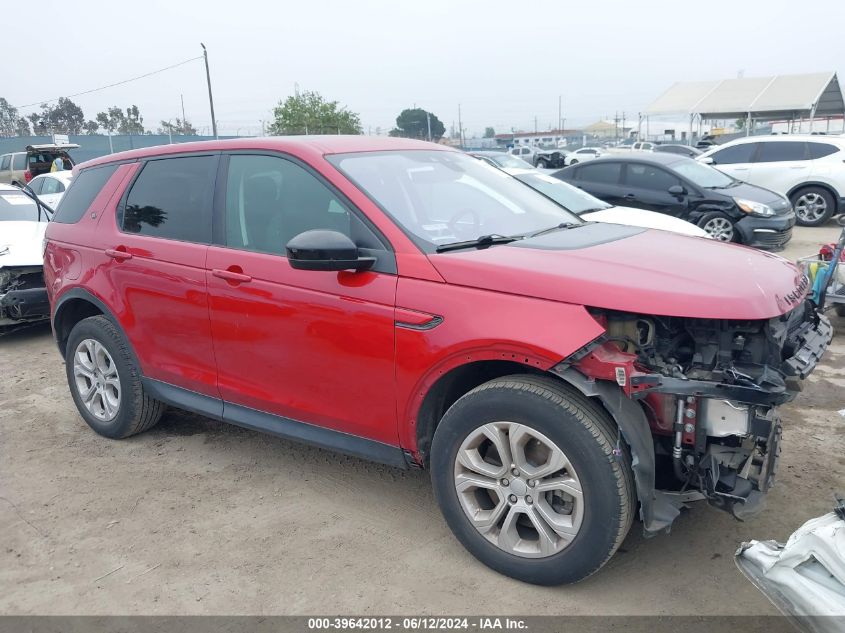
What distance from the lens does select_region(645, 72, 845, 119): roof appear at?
30469 millimetres

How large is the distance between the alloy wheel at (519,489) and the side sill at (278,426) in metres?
0.43

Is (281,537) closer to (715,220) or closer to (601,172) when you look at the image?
(715,220)

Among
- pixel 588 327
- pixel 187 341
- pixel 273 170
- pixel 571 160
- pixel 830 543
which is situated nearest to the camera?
pixel 830 543

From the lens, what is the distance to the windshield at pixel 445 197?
11.0 ft

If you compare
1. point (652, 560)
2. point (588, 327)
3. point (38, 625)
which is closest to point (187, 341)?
point (38, 625)

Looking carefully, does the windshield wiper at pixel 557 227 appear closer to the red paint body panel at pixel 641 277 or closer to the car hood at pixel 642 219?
the red paint body panel at pixel 641 277

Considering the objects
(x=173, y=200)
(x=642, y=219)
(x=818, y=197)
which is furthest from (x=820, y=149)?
(x=173, y=200)

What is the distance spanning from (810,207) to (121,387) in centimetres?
1320

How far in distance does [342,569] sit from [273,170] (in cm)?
201

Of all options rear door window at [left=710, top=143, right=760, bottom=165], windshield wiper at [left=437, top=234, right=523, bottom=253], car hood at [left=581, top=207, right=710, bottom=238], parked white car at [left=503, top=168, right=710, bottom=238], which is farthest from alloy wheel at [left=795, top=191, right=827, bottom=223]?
windshield wiper at [left=437, top=234, right=523, bottom=253]

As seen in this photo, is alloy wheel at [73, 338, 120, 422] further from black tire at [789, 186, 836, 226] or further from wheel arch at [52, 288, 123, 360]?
black tire at [789, 186, 836, 226]

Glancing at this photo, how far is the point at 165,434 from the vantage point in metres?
4.72

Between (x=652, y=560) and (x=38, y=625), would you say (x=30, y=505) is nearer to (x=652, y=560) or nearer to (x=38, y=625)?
(x=38, y=625)

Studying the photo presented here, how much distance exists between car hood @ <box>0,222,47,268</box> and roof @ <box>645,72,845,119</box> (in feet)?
97.4
